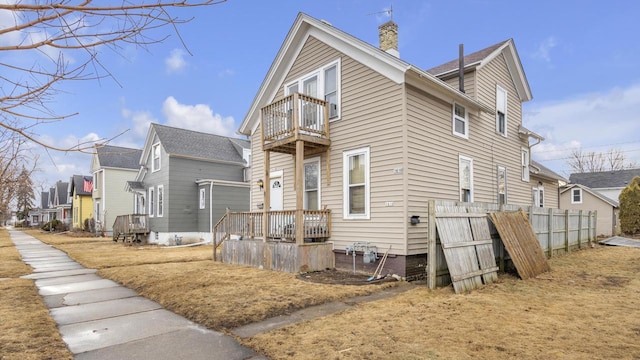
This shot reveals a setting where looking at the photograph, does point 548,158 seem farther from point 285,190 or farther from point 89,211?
point 89,211

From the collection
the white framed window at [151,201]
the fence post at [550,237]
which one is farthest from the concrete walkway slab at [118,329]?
the white framed window at [151,201]

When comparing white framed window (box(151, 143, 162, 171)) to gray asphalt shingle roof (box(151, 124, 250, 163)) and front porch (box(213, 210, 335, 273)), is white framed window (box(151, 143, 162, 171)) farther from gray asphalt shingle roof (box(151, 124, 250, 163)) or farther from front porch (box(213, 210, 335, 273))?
Result: front porch (box(213, 210, 335, 273))

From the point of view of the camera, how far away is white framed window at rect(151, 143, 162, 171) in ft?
73.4

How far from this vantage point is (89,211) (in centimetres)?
3709

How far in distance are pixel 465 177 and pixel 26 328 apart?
10847 mm

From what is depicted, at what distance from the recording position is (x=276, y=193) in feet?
41.4

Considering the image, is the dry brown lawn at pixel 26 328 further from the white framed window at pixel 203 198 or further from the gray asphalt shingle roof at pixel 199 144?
the gray asphalt shingle roof at pixel 199 144

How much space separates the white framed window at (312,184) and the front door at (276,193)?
49.2 inches

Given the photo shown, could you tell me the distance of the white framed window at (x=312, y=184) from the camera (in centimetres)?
1112

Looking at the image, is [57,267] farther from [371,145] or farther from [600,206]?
[600,206]

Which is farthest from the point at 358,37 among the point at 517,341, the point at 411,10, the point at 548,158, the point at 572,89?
the point at 548,158

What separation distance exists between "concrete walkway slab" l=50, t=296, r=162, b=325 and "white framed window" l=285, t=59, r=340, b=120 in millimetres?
6860

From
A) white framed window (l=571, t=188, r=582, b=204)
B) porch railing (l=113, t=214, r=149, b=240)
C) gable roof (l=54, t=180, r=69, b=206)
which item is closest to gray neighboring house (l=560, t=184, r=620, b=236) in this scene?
white framed window (l=571, t=188, r=582, b=204)

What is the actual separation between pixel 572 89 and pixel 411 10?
54.9 feet
